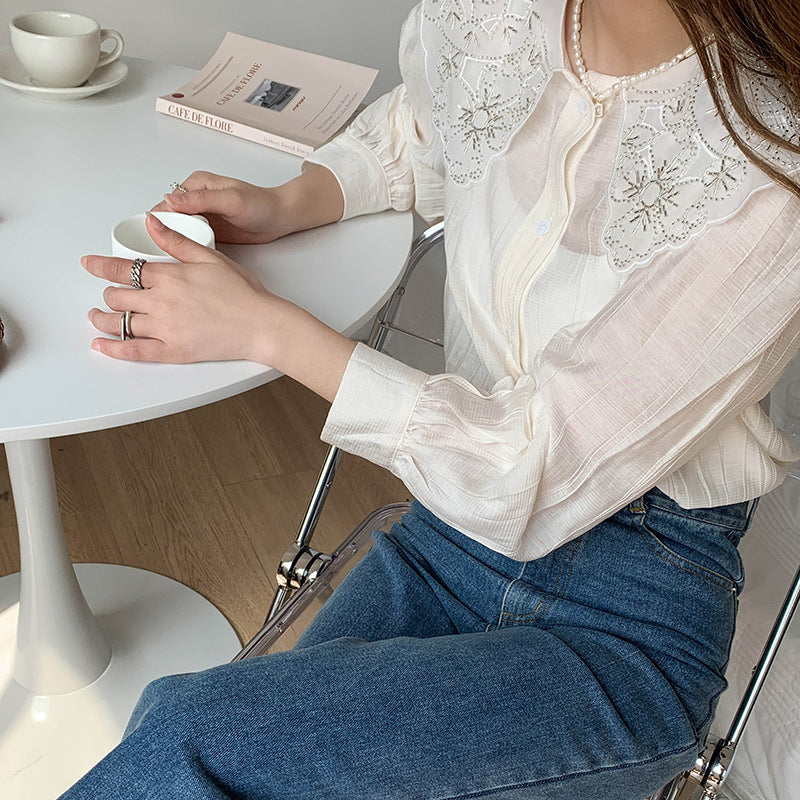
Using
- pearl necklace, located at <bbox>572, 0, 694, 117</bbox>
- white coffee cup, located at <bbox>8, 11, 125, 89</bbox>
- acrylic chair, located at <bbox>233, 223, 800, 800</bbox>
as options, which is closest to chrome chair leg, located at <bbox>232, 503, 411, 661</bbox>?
acrylic chair, located at <bbox>233, 223, 800, 800</bbox>

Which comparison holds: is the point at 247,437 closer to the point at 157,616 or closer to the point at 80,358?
the point at 157,616

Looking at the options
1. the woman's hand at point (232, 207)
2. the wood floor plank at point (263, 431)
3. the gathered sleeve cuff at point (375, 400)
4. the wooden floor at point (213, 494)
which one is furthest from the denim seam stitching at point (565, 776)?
the wood floor plank at point (263, 431)

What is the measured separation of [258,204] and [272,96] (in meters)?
0.42

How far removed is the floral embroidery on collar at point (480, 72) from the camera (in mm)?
1108

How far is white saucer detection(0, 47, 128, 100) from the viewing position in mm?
1410

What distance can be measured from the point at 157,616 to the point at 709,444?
111 cm

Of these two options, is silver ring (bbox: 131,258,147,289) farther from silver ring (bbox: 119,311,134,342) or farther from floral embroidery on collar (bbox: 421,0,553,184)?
floral embroidery on collar (bbox: 421,0,553,184)

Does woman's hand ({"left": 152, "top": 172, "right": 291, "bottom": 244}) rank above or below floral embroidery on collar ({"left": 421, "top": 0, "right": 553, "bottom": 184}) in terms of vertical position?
below

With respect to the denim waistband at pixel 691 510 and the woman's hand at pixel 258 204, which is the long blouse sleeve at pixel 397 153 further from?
the denim waistband at pixel 691 510

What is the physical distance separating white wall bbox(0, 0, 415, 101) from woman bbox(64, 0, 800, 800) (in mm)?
996

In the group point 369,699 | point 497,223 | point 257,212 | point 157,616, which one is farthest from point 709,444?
point 157,616

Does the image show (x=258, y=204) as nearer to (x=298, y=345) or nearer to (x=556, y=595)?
(x=298, y=345)

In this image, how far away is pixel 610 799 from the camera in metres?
0.94

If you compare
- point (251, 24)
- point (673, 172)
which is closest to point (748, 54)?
point (673, 172)
